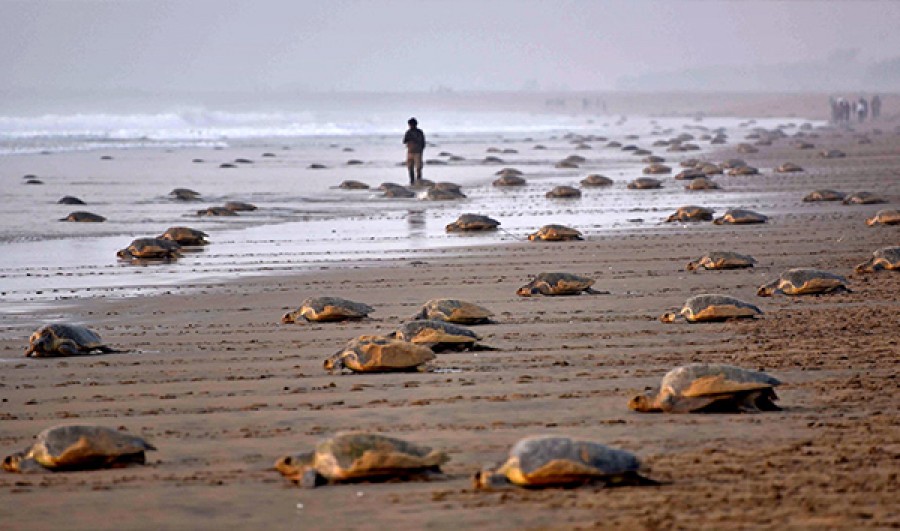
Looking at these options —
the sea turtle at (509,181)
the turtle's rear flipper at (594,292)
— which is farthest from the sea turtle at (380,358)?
the sea turtle at (509,181)

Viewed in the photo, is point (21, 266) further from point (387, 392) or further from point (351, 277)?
point (387, 392)

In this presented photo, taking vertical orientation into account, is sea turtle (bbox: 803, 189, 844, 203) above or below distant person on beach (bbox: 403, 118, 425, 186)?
below

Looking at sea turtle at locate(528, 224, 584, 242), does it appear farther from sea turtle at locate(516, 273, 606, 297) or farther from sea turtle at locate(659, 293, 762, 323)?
sea turtle at locate(659, 293, 762, 323)

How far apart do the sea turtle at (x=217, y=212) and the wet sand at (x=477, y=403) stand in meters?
8.35

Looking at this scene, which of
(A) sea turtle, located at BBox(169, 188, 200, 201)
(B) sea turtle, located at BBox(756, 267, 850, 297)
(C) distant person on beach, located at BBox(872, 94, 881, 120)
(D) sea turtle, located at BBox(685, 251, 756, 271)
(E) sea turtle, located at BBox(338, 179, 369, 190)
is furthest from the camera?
(C) distant person on beach, located at BBox(872, 94, 881, 120)

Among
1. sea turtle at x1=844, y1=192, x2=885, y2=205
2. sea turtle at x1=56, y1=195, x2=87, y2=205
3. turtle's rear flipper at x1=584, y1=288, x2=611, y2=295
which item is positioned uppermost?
sea turtle at x1=56, y1=195, x2=87, y2=205

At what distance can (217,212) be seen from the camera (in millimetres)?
23500

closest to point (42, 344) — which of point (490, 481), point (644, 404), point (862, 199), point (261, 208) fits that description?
point (644, 404)

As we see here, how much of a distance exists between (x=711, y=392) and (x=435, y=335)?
280 centimetres

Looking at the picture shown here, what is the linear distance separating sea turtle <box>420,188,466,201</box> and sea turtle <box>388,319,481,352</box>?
1663 centimetres

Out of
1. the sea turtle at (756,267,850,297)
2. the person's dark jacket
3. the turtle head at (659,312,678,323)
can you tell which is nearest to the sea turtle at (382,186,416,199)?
the person's dark jacket

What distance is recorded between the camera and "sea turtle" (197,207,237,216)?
2334 centimetres

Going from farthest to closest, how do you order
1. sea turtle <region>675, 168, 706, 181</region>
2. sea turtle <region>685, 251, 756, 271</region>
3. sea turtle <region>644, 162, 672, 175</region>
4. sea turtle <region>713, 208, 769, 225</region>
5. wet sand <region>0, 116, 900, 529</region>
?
1. sea turtle <region>644, 162, 672, 175</region>
2. sea turtle <region>675, 168, 706, 181</region>
3. sea turtle <region>713, 208, 769, 225</region>
4. sea turtle <region>685, 251, 756, 271</region>
5. wet sand <region>0, 116, 900, 529</region>

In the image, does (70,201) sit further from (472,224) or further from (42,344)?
(42,344)
